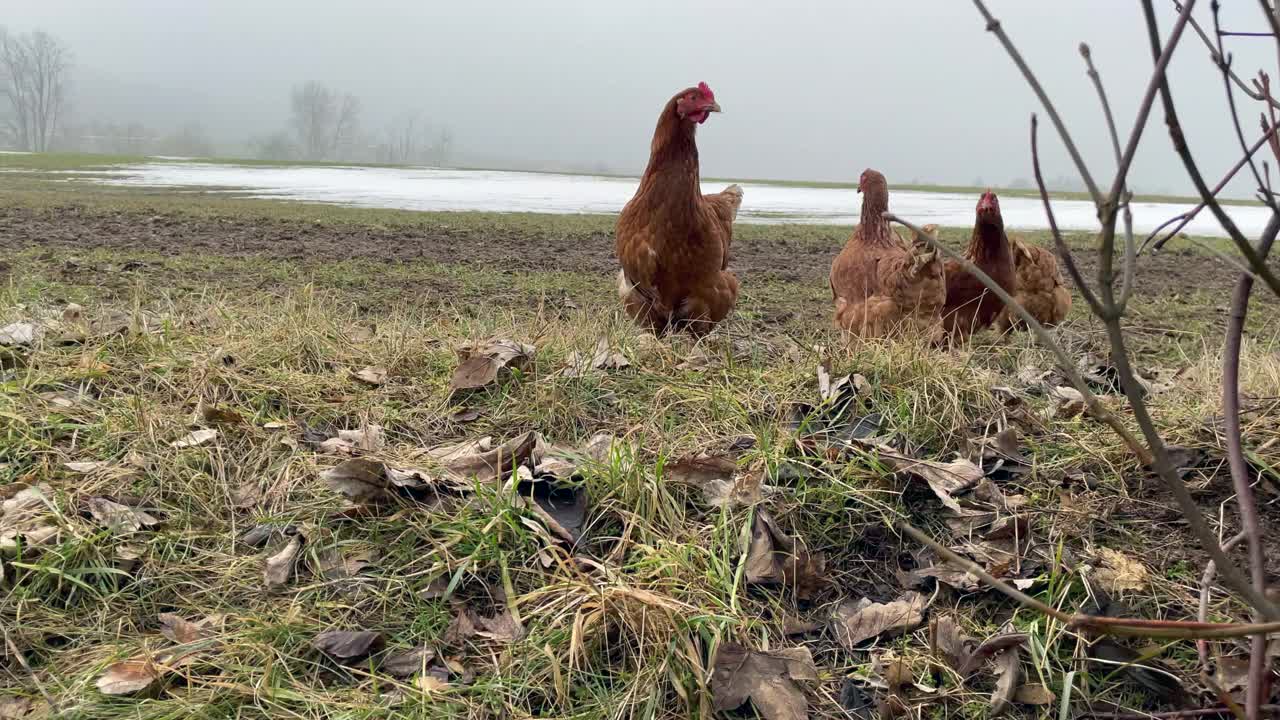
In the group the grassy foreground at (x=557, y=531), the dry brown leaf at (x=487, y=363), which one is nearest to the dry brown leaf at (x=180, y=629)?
the grassy foreground at (x=557, y=531)

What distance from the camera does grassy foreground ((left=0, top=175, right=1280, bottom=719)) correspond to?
5.73ft

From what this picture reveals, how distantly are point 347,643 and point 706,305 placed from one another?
Result: 3200 millimetres

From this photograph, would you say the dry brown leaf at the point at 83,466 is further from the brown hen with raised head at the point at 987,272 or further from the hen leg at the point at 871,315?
the brown hen with raised head at the point at 987,272

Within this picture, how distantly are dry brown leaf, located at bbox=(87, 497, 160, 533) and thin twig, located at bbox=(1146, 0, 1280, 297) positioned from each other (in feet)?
7.95

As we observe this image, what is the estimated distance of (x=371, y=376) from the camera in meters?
2.94

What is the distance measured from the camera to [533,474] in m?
2.30

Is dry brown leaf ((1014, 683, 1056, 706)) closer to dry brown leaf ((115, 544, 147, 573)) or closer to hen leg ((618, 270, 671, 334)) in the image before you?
dry brown leaf ((115, 544, 147, 573))

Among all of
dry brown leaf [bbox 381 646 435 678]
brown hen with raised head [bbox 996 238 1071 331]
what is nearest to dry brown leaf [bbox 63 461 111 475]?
dry brown leaf [bbox 381 646 435 678]

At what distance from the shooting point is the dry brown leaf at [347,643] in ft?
6.00

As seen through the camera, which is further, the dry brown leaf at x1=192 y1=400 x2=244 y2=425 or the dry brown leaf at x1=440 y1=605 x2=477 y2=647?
the dry brown leaf at x1=192 y1=400 x2=244 y2=425

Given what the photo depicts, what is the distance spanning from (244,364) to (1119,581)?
2.88 m

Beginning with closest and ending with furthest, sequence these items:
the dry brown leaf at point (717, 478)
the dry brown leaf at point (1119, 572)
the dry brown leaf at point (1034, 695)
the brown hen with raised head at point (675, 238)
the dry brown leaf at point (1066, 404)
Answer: the dry brown leaf at point (1034, 695) → the dry brown leaf at point (1119, 572) → the dry brown leaf at point (717, 478) → the dry brown leaf at point (1066, 404) → the brown hen with raised head at point (675, 238)

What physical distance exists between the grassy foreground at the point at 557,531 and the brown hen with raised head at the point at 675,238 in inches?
55.9

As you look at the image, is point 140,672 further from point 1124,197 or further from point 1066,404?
point 1066,404
